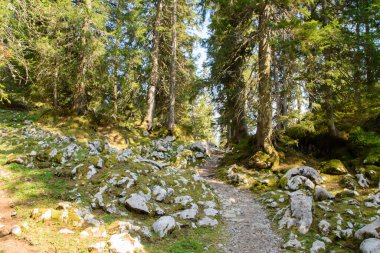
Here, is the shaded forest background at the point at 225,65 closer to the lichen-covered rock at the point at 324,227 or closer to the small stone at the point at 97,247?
the lichen-covered rock at the point at 324,227

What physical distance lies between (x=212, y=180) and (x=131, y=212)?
5.36 metres

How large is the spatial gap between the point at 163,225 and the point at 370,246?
433 cm

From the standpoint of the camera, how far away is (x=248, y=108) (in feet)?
39.9

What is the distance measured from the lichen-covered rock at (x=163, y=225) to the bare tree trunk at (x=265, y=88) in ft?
22.7

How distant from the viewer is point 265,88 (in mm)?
11414

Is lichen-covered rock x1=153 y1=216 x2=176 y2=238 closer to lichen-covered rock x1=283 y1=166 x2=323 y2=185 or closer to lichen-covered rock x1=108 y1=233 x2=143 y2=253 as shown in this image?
Answer: lichen-covered rock x1=108 y1=233 x2=143 y2=253

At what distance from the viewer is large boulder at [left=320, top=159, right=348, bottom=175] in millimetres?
10430

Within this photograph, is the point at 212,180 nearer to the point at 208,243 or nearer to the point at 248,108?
the point at 248,108

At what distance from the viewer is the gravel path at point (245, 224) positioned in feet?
19.6

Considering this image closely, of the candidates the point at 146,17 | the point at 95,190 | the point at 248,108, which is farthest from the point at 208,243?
the point at 146,17

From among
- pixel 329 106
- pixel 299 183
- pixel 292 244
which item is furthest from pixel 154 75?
pixel 292 244

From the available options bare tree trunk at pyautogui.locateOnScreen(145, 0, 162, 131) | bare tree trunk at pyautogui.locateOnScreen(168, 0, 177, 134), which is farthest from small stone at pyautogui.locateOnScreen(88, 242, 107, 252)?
bare tree trunk at pyautogui.locateOnScreen(145, 0, 162, 131)

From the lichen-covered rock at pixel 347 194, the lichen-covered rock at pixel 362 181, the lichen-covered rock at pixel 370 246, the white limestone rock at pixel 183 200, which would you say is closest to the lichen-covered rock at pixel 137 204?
the white limestone rock at pixel 183 200

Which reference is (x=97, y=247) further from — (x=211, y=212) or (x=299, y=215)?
(x=299, y=215)
